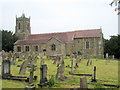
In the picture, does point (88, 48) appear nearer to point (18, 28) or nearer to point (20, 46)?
point (20, 46)

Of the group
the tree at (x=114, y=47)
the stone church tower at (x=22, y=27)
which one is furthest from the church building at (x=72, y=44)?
the stone church tower at (x=22, y=27)

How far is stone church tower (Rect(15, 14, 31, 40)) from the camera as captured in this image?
51.7 meters

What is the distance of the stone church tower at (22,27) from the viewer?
5173cm

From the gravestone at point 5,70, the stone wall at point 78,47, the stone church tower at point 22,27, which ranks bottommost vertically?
the gravestone at point 5,70

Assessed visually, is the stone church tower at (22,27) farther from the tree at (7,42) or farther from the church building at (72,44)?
the church building at (72,44)

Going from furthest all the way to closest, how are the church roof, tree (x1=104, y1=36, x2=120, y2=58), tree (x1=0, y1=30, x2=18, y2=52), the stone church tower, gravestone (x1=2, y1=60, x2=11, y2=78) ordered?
the stone church tower, tree (x1=0, y1=30, x2=18, y2=52), tree (x1=104, y1=36, x2=120, y2=58), the church roof, gravestone (x1=2, y1=60, x2=11, y2=78)

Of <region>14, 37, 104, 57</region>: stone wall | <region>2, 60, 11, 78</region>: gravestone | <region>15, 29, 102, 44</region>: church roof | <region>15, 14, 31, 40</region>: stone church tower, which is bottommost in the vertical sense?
<region>2, 60, 11, 78</region>: gravestone

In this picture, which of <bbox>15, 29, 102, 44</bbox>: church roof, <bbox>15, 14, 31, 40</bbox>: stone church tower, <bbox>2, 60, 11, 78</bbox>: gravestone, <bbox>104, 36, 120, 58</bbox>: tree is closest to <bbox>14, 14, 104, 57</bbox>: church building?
<bbox>15, 29, 102, 44</bbox>: church roof

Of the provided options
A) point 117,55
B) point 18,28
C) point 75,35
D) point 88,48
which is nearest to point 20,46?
point 18,28

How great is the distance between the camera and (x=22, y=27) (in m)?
52.3

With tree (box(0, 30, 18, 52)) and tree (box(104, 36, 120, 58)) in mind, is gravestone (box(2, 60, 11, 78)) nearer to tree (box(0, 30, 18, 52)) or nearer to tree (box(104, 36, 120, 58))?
tree (box(104, 36, 120, 58))

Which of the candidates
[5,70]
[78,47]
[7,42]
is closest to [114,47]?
[78,47]

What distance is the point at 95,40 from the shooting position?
37.6m

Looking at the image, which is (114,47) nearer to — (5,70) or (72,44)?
(72,44)
